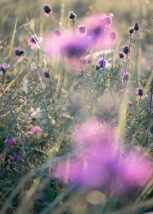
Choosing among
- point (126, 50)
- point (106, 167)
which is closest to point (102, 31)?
point (126, 50)

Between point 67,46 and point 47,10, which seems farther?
point 67,46

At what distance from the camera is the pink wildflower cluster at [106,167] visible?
0.91 meters

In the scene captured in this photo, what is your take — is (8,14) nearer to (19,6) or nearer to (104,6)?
(19,6)

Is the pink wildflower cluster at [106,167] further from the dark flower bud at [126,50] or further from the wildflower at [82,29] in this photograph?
the wildflower at [82,29]

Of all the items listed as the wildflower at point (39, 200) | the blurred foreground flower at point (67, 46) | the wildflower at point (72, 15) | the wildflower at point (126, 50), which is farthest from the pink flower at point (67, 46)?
the wildflower at point (39, 200)

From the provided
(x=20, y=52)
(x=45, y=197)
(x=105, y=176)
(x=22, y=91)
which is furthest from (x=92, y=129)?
(x=20, y=52)

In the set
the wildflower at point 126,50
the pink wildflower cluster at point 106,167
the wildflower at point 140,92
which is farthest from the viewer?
the wildflower at point 140,92

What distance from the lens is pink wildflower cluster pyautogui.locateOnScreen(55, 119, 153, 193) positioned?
35.8 inches

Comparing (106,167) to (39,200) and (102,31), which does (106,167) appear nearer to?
(39,200)

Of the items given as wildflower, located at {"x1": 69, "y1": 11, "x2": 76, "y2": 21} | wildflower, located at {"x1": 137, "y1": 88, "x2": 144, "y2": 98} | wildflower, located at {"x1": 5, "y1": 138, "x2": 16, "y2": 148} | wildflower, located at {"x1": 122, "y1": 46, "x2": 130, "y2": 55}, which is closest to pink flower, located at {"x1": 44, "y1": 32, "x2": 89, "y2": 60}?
wildflower, located at {"x1": 69, "y1": 11, "x2": 76, "y2": 21}

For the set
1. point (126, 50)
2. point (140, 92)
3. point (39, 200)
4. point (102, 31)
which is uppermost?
point (102, 31)

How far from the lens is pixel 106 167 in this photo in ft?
3.07

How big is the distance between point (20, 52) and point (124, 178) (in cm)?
100

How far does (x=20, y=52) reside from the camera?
146cm
